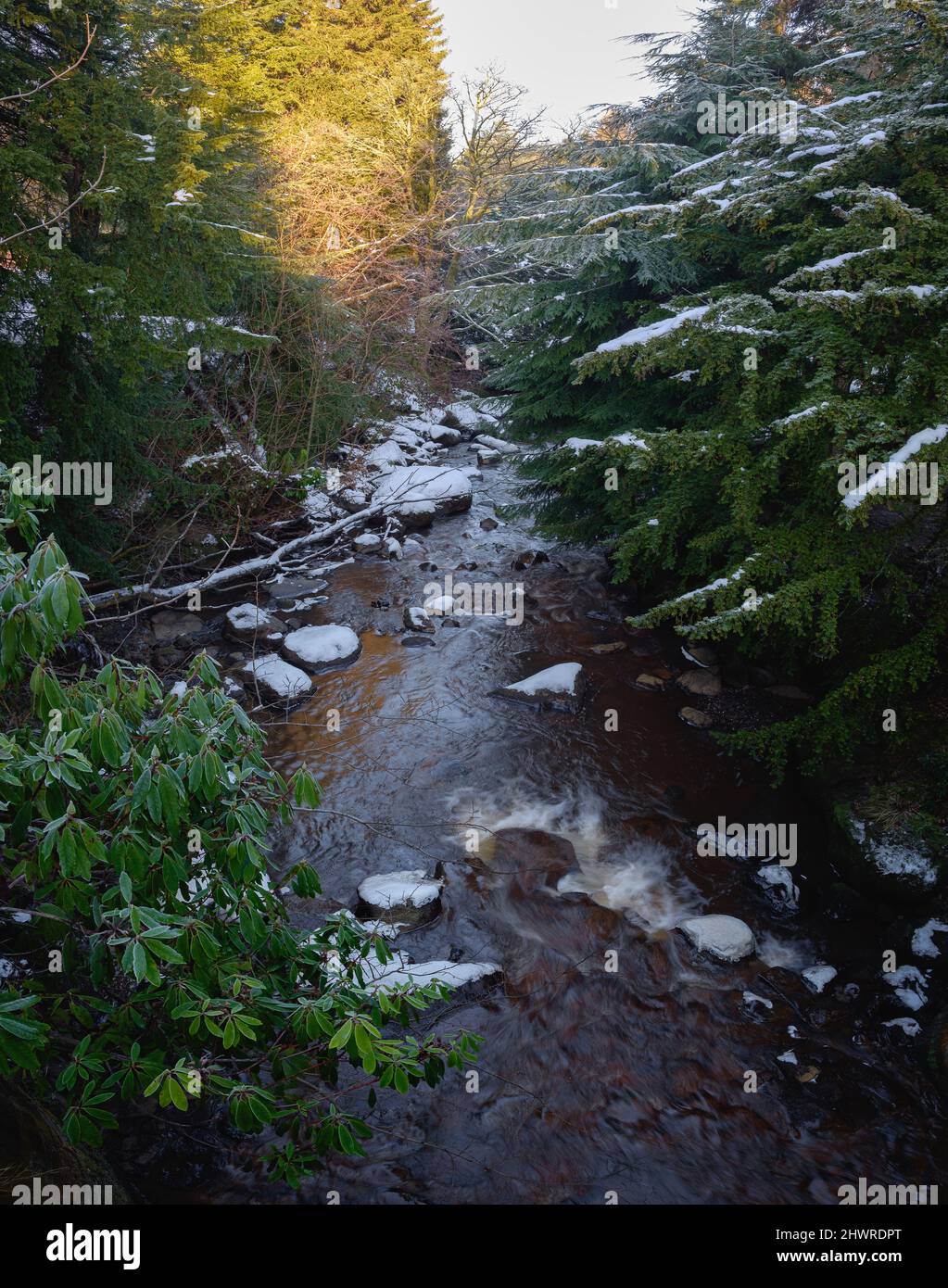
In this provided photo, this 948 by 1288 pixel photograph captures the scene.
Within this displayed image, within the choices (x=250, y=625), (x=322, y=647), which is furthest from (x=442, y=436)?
(x=322, y=647)

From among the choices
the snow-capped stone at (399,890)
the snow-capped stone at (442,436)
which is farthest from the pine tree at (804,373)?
the snow-capped stone at (442,436)

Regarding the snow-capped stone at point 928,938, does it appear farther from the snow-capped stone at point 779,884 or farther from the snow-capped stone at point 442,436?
the snow-capped stone at point 442,436

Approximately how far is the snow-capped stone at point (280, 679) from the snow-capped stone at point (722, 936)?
15.9 feet

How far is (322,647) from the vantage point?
29.3 ft

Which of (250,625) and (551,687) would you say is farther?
(250,625)

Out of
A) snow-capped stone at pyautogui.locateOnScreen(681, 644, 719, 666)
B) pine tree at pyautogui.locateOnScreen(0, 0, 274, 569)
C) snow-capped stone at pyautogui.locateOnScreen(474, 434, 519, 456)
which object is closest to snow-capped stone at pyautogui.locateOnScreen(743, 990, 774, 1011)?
snow-capped stone at pyautogui.locateOnScreen(681, 644, 719, 666)

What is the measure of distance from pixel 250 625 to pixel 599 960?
20.3ft

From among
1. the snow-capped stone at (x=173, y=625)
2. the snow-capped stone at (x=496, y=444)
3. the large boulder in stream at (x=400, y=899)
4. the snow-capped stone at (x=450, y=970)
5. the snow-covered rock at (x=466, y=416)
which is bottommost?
the snow-capped stone at (x=450, y=970)

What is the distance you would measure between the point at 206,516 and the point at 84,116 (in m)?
5.06

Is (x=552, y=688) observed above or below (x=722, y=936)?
above

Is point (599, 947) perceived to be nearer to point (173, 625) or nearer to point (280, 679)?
point (280, 679)

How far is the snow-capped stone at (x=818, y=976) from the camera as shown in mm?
4934

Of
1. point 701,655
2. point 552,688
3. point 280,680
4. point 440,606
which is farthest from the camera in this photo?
point 440,606
